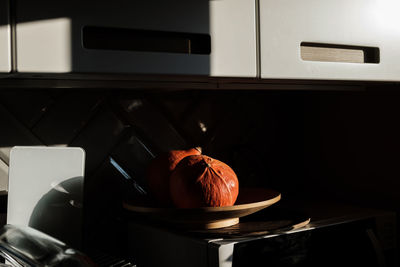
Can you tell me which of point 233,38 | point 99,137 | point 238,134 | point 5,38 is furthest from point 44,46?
point 238,134

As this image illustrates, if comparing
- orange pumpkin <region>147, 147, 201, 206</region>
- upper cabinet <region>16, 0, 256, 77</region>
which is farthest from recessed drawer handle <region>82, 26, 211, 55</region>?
orange pumpkin <region>147, 147, 201, 206</region>

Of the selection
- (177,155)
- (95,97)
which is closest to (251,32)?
(177,155)

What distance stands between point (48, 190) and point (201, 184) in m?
0.26

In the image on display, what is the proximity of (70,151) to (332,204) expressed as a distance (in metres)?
0.58

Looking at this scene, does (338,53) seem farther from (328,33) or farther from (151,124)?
(151,124)

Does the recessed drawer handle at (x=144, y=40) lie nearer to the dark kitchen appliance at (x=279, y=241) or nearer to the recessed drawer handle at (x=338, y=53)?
the recessed drawer handle at (x=338, y=53)

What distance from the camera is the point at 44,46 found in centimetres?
62

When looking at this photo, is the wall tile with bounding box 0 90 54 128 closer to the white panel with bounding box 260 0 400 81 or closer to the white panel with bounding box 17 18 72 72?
the white panel with bounding box 17 18 72 72

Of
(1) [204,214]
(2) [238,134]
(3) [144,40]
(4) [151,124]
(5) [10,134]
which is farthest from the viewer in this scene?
(2) [238,134]

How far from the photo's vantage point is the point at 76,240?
857mm

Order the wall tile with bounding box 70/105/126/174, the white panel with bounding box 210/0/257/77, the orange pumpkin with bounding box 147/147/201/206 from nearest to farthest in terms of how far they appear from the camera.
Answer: the white panel with bounding box 210/0/257/77 → the orange pumpkin with bounding box 147/147/201/206 → the wall tile with bounding box 70/105/126/174

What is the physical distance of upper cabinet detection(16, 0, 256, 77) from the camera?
0.62 m

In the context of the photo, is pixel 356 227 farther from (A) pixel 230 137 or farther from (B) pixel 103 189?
(B) pixel 103 189

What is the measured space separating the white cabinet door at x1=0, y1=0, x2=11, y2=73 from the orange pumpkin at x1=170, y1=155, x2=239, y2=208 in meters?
0.34
